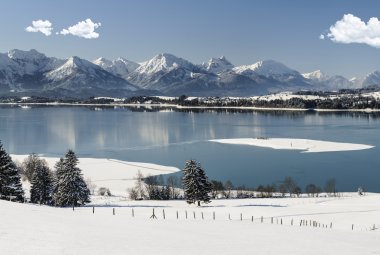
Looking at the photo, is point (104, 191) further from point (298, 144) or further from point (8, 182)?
point (298, 144)

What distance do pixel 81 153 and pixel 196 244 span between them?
8706 cm

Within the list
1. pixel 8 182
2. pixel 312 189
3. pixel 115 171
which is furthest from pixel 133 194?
pixel 312 189

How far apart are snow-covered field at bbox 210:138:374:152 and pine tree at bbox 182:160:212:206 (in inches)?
2418

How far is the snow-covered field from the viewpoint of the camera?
109012 mm

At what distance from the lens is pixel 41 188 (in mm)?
52875

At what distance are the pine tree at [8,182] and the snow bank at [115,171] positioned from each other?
17.7 m

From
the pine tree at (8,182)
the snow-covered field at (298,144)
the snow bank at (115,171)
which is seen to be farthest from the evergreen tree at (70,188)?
the snow-covered field at (298,144)

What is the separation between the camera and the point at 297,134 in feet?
477

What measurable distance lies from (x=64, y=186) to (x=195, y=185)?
44.9 ft

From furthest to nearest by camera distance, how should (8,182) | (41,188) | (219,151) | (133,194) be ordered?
1. (219,151)
2. (133,194)
3. (41,188)
4. (8,182)

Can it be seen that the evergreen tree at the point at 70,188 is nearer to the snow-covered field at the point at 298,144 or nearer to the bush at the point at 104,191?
the bush at the point at 104,191

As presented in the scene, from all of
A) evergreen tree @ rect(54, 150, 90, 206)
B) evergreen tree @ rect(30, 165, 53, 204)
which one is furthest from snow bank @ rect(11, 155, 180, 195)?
evergreen tree @ rect(54, 150, 90, 206)

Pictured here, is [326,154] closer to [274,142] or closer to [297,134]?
[274,142]

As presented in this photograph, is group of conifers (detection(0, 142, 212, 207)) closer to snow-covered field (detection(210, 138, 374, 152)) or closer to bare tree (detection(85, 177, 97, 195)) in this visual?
bare tree (detection(85, 177, 97, 195))
